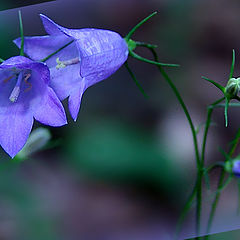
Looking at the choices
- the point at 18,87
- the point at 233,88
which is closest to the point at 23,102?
the point at 18,87

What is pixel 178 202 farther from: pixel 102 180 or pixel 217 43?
pixel 217 43

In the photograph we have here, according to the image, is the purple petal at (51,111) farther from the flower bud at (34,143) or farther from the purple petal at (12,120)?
the flower bud at (34,143)

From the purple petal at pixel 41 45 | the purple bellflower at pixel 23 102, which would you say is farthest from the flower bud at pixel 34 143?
the purple petal at pixel 41 45

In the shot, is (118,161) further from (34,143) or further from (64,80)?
(64,80)

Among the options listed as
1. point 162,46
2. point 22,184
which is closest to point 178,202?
point 22,184

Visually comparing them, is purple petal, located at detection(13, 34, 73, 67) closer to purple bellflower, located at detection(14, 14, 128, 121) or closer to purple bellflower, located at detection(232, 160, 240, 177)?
purple bellflower, located at detection(14, 14, 128, 121)
